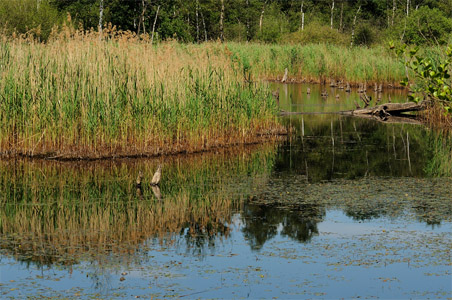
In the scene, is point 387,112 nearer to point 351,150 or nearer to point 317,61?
point 351,150

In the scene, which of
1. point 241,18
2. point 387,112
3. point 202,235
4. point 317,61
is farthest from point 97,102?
point 241,18

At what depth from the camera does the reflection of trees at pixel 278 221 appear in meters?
7.54

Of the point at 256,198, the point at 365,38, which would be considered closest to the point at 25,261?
the point at 256,198

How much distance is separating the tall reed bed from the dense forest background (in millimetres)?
2436

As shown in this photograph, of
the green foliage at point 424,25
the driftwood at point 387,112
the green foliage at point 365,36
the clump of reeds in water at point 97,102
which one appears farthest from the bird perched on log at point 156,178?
the green foliage at point 365,36

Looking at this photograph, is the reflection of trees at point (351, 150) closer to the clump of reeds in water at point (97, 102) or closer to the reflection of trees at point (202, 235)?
the clump of reeds in water at point (97, 102)

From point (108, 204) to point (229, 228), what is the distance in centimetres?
189

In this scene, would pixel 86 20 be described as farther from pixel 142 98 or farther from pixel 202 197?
pixel 202 197

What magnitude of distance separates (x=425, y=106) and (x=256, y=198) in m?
11.6

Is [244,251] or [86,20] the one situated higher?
[86,20]

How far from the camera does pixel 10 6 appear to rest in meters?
38.5

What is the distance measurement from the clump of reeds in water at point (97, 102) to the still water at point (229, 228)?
0.51 m

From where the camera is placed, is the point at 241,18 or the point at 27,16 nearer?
the point at 27,16

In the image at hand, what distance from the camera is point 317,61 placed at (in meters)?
34.6
